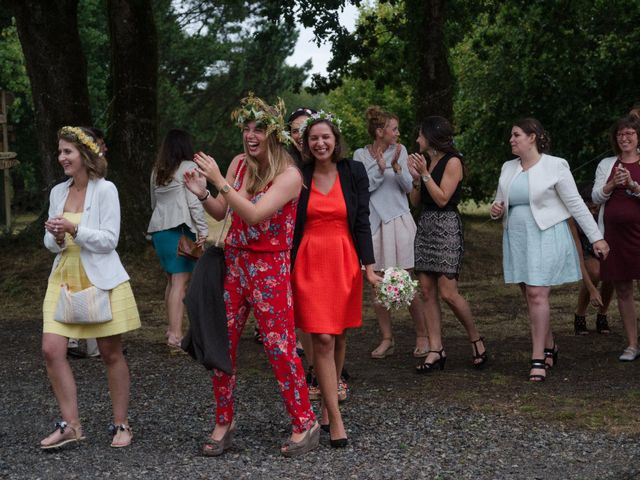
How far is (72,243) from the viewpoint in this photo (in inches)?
238

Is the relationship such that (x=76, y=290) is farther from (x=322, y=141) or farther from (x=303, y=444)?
(x=322, y=141)

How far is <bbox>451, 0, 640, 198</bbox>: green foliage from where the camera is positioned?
2011 centimetres

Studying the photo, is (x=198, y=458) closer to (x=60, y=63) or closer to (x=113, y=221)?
(x=113, y=221)

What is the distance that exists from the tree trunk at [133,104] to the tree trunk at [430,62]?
14.1 feet

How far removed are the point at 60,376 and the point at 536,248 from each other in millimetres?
3894

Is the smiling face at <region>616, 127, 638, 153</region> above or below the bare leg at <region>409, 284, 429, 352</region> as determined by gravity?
above

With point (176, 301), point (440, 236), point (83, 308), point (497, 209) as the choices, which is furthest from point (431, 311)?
point (83, 308)

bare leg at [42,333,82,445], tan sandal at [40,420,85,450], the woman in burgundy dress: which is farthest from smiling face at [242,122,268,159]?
the woman in burgundy dress

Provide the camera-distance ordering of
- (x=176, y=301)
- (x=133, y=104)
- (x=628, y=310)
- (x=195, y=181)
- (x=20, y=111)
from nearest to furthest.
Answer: (x=195, y=181) < (x=628, y=310) < (x=176, y=301) < (x=133, y=104) < (x=20, y=111)

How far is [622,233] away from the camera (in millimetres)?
8680

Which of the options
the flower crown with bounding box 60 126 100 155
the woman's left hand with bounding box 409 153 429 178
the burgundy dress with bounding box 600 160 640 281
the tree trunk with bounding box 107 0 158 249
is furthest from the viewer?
the tree trunk with bounding box 107 0 158 249

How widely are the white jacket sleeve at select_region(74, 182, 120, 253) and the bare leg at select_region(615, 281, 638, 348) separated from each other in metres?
4.77

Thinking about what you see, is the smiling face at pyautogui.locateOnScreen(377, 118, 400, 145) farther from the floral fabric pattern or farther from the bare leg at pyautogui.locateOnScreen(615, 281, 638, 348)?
the floral fabric pattern

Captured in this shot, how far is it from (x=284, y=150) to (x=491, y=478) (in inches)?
85.4
